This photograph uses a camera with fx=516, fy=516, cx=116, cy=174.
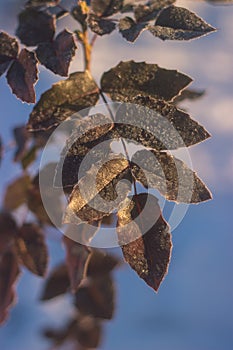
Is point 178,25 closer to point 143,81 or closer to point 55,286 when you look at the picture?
point 143,81

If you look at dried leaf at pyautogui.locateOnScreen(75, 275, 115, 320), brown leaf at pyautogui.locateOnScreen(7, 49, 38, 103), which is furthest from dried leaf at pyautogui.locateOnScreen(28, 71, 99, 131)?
Result: dried leaf at pyautogui.locateOnScreen(75, 275, 115, 320)

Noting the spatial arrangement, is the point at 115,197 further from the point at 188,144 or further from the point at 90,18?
the point at 90,18

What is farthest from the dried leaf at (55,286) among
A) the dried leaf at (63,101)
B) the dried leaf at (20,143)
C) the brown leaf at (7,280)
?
the dried leaf at (63,101)

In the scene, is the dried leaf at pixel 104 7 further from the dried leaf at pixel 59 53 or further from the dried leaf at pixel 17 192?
the dried leaf at pixel 17 192

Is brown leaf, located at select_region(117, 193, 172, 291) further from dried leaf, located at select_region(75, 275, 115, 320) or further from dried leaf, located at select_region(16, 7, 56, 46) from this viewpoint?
dried leaf, located at select_region(75, 275, 115, 320)

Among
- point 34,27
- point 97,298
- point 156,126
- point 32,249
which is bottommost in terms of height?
point 97,298

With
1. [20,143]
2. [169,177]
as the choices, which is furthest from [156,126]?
[20,143]
